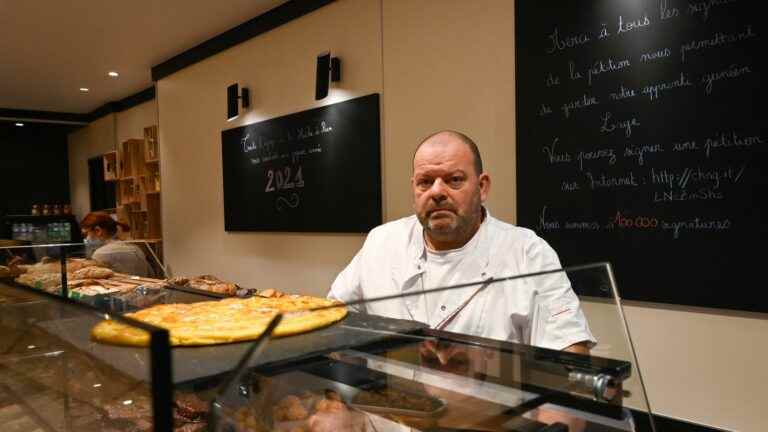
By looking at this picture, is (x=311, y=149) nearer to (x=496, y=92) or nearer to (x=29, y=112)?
(x=496, y=92)

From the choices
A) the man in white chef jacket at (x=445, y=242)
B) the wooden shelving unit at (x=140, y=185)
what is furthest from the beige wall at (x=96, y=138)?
the man in white chef jacket at (x=445, y=242)

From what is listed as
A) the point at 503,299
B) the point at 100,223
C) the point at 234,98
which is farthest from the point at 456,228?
the point at 234,98

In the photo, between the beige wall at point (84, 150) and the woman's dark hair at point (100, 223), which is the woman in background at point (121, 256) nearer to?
the woman's dark hair at point (100, 223)

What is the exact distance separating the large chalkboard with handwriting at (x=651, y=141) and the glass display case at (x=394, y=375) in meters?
1.61

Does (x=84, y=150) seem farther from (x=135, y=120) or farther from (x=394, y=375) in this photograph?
(x=394, y=375)

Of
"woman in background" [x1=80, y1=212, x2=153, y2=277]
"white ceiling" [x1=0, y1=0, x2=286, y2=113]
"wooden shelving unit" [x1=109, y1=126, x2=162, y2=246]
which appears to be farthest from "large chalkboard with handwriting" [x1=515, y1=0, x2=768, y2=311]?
"wooden shelving unit" [x1=109, y1=126, x2=162, y2=246]

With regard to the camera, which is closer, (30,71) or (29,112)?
(30,71)

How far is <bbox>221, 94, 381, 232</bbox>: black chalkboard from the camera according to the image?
3.59 m

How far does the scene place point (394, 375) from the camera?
31.0 inches

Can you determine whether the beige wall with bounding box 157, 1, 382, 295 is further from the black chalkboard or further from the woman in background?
the woman in background

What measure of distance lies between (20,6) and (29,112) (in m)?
4.69

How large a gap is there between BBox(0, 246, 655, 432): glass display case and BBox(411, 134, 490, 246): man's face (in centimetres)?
76

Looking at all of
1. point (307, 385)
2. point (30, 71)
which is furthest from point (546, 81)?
point (30, 71)

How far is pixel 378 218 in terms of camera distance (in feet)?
11.5
